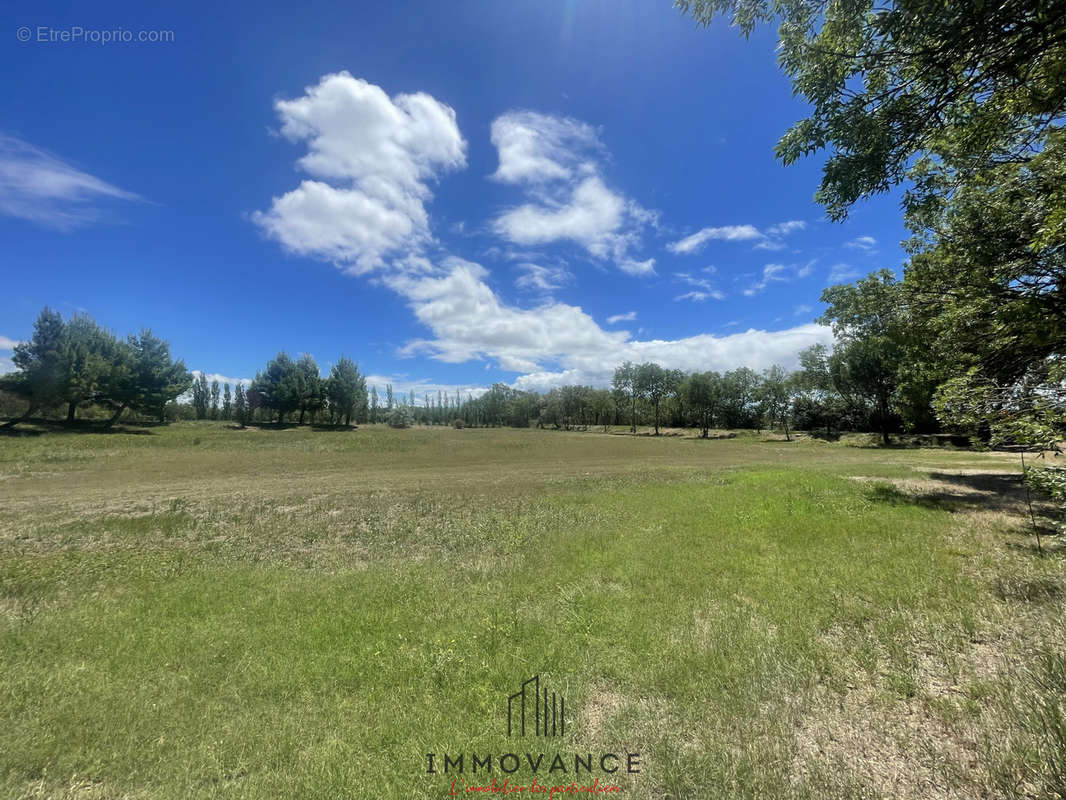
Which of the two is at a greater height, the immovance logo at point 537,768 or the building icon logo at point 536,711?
the immovance logo at point 537,768

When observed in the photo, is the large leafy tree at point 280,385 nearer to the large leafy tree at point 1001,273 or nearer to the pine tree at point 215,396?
the pine tree at point 215,396

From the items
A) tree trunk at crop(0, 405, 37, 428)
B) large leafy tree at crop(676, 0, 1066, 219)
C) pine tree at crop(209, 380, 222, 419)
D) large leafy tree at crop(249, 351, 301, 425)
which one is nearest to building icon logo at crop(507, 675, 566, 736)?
large leafy tree at crop(676, 0, 1066, 219)

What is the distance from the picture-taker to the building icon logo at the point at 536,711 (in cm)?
438

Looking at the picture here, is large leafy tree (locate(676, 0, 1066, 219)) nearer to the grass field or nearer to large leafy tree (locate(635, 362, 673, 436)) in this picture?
A: the grass field

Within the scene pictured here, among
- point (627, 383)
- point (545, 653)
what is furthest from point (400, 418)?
point (545, 653)

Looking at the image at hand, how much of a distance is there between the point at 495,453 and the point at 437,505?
92.9 ft

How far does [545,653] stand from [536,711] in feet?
3.72

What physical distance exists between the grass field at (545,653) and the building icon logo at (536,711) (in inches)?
6.4

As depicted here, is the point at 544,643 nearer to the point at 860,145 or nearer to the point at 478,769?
the point at 478,769

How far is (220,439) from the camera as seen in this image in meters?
51.4

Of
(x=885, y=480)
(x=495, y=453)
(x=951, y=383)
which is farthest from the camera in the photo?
(x=495, y=453)

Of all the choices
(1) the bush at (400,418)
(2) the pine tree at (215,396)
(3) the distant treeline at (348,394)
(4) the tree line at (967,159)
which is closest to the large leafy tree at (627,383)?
(3) the distant treeline at (348,394)

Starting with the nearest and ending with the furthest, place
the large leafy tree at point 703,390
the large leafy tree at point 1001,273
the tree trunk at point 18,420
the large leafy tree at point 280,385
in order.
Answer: the large leafy tree at point 1001,273 → the tree trunk at point 18,420 → the large leafy tree at point 280,385 → the large leafy tree at point 703,390

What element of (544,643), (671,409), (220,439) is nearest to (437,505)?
(544,643)
